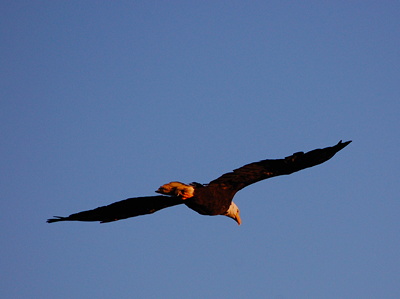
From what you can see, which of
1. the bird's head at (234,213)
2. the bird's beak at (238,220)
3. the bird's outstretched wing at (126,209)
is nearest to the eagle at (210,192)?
the bird's outstretched wing at (126,209)

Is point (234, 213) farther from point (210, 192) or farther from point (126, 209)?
point (126, 209)

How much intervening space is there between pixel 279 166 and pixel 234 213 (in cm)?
271

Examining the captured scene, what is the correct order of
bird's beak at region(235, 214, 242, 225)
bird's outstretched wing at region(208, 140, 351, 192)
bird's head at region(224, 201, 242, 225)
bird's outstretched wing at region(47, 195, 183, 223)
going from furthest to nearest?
bird's beak at region(235, 214, 242, 225), bird's head at region(224, 201, 242, 225), bird's outstretched wing at region(47, 195, 183, 223), bird's outstretched wing at region(208, 140, 351, 192)

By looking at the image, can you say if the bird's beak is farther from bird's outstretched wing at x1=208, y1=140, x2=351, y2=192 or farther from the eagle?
bird's outstretched wing at x1=208, y1=140, x2=351, y2=192

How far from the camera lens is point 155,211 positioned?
40.9ft

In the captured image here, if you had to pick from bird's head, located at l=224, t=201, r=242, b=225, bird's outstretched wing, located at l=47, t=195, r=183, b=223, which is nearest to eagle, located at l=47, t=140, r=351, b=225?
bird's outstretched wing, located at l=47, t=195, r=183, b=223

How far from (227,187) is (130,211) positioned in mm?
1952

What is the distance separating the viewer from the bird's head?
1306cm

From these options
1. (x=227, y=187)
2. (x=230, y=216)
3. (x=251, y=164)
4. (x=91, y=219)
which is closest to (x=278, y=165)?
(x=251, y=164)

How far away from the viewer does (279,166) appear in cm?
1083

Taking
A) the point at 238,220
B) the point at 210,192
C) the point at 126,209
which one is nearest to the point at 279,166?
the point at 210,192

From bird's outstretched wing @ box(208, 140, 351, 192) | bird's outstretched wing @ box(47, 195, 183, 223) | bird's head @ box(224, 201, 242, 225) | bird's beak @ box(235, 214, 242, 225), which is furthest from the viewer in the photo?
bird's beak @ box(235, 214, 242, 225)

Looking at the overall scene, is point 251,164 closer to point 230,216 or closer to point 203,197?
point 203,197

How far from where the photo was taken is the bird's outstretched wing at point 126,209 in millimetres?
11953
